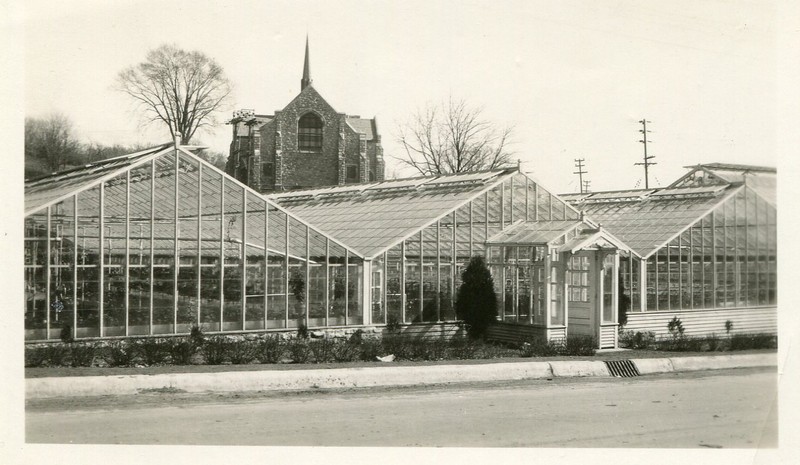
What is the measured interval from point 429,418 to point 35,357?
23.0 feet

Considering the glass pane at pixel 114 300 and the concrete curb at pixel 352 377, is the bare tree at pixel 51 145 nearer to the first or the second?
the glass pane at pixel 114 300

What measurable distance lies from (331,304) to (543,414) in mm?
10173

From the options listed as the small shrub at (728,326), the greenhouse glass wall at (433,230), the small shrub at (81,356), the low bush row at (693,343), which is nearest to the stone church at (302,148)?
the greenhouse glass wall at (433,230)

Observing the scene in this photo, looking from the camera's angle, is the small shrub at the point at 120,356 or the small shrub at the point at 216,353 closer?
the small shrub at the point at 120,356

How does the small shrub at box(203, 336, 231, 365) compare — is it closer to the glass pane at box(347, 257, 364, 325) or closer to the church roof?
the glass pane at box(347, 257, 364, 325)

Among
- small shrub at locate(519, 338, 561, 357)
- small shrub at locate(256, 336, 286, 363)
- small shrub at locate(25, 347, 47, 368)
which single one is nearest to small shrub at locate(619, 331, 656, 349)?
small shrub at locate(519, 338, 561, 357)

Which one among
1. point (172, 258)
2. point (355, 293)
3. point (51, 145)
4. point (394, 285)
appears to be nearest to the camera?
point (172, 258)

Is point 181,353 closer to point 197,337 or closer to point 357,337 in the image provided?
point 197,337

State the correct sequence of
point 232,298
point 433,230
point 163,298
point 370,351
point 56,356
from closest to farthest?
1. point 56,356
2. point 370,351
3. point 163,298
4. point 232,298
5. point 433,230

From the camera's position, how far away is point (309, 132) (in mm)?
59781

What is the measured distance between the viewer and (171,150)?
19875mm

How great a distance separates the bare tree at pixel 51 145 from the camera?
69.3 feet

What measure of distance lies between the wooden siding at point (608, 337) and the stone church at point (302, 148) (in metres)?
36.9

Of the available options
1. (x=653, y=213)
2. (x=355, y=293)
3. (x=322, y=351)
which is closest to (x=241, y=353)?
(x=322, y=351)
